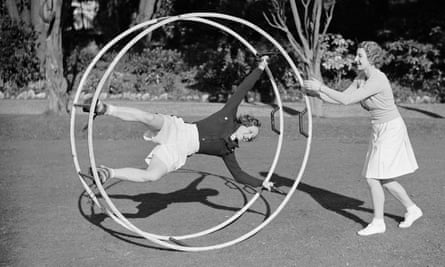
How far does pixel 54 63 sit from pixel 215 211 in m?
10.4

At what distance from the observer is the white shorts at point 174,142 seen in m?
6.40

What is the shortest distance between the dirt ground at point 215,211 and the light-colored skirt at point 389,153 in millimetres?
726

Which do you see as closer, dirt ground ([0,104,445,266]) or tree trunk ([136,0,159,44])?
dirt ground ([0,104,445,266])

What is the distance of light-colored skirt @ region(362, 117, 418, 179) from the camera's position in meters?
6.64

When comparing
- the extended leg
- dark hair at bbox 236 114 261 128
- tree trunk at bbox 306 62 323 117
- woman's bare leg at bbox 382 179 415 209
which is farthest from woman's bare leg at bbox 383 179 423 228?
tree trunk at bbox 306 62 323 117

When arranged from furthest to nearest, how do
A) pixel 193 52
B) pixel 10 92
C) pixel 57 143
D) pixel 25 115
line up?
1. pixel 193 52
2. pixel 10 92
3. pixel 25 115
4. pixel 57 143

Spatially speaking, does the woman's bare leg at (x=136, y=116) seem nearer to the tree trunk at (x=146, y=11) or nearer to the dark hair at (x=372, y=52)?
the dark hair at (x=372, y=52)

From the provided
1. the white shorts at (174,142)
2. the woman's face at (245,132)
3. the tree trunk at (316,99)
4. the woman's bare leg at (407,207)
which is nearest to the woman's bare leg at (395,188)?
the woman's bare leg at (407,207)

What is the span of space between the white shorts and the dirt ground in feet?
3.12

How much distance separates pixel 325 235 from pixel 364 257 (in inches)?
31.1

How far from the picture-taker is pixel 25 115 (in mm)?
16891

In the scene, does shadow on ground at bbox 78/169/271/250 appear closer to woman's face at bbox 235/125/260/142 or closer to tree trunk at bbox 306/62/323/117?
woman's face at bbox 235/125/260/142

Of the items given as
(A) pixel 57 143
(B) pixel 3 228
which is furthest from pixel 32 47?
(B) pixel 3 228

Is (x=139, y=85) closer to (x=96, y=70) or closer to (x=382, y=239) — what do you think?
(x=96, y=70)
